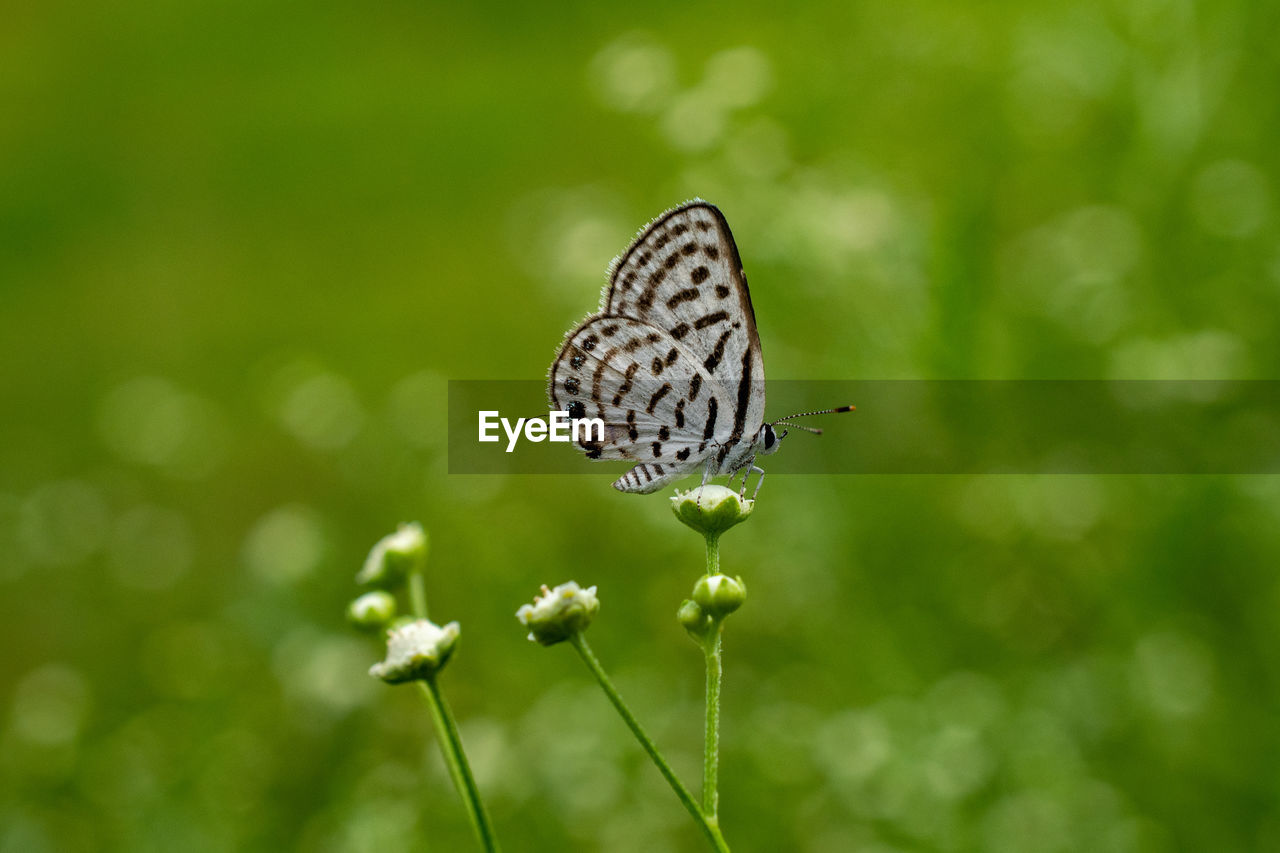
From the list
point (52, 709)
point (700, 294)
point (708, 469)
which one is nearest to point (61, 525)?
Result: point (52, 709)

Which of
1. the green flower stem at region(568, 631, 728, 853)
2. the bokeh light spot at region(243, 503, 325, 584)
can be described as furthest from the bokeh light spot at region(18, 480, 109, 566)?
the green flower stem at region(568, 631, 728, 853)

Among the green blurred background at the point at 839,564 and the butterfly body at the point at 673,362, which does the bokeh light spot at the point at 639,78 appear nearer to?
the green blurred background at the point at 839,564

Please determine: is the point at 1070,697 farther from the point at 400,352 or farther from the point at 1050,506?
the point at 400,352

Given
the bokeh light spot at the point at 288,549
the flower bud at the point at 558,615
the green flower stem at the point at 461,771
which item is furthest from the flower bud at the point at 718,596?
the bokeh light spot at the point at 288,549

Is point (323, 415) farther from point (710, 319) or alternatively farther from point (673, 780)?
point (673, 780)

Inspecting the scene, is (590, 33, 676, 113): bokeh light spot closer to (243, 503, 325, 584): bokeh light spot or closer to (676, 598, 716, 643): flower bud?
(243, 503, 325, 584): bokeh light spot
